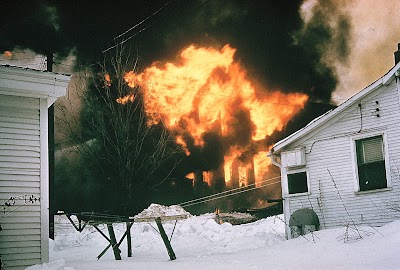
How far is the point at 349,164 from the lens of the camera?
15820 millimetres

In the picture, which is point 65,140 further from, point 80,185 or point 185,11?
point 185,11

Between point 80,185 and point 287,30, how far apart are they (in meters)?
20.0

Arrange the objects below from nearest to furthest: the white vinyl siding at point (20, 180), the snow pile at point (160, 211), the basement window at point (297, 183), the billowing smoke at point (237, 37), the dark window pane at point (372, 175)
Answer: the white vinyl siding at point (20, 180), the dark window pane at point (372, 175), the basement window at point (297, 183), the snow pile at point (160, 211), the billowing smoke at point (237, 37)

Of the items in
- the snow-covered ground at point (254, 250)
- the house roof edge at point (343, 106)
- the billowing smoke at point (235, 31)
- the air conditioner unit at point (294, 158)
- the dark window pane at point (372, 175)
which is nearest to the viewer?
the snow-covered ground at point (254, 250)

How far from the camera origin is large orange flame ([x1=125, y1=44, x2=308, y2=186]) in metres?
30.5

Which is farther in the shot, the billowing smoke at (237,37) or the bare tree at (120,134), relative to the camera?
the billowing smoke at (237,37)

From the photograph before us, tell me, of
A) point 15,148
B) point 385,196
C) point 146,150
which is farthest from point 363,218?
point 146,150

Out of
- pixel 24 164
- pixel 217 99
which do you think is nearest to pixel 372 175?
pixel 24 164

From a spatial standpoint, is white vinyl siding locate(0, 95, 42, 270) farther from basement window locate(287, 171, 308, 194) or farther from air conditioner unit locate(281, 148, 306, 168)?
basement window locate(287, 171, 308, 194)

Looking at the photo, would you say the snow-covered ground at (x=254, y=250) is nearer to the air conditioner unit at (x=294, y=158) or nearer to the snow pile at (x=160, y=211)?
the air conditioner unit at (x=294, y=158)

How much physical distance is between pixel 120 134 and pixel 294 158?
280 inches

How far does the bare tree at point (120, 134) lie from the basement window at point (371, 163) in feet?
28.3

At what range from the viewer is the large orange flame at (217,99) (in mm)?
30453

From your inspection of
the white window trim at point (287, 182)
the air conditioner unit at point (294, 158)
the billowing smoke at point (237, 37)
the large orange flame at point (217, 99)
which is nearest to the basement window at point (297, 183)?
the white window trim at point (287, 182)
